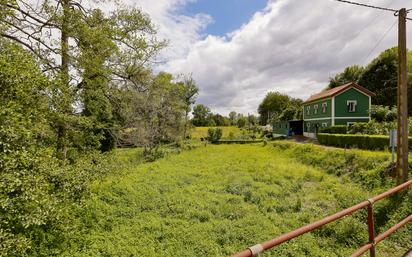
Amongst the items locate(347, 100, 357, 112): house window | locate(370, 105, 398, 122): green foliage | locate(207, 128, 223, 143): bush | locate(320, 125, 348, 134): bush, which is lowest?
locate(207, 128, 223, 143): bush

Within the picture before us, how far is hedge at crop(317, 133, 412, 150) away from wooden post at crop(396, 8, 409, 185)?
6.11m

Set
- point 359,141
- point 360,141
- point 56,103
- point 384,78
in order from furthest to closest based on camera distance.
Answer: point 384,78
point 359,141
point 360,141
point 56,103

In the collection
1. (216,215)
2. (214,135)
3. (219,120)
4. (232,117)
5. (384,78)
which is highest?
(384,78)

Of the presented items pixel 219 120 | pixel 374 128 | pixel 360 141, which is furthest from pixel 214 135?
pixel 219 120

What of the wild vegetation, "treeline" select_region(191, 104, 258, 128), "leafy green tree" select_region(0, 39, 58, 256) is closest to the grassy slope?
the wild vegetation

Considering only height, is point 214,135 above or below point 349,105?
below

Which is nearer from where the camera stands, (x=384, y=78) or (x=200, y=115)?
(x=384, y=78)

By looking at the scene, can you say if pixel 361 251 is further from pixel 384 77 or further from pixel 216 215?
pixel 384 77

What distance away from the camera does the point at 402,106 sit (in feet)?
24.3

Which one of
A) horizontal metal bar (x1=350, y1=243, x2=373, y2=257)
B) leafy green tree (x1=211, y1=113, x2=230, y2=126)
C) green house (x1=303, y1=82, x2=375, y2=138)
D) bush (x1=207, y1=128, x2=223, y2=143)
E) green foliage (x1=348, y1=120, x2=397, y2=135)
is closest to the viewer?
horizontal metal bar (x1=350, y1=243, x2=373, y2=257)

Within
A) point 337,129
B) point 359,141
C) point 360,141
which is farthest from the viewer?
point 337,129

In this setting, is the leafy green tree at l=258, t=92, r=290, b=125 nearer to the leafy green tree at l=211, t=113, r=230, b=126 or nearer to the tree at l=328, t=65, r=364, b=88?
the leafy green tree at l=211, t=113, r=230, b=126

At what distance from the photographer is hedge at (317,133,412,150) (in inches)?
536

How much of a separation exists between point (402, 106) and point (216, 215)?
21.8 ft
